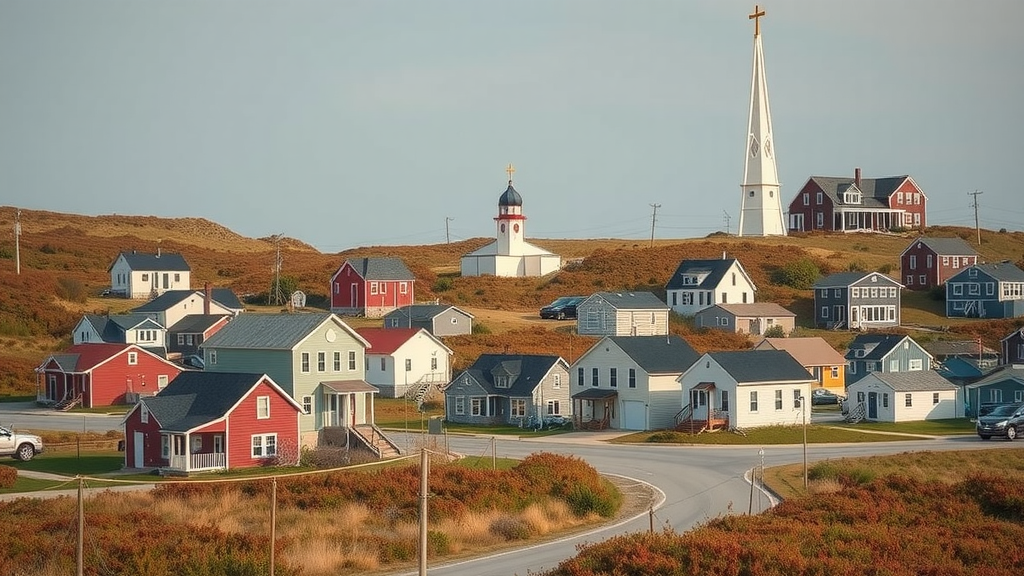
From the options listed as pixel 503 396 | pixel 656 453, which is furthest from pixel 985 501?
pixel 503 396

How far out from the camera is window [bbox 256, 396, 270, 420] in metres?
50.9

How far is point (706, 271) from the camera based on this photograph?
103m

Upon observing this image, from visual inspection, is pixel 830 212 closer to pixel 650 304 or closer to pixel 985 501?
pixel 650 304

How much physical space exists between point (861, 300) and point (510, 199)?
34.1m

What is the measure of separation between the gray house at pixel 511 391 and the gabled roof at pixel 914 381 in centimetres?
1542

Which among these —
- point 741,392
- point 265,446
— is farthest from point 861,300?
point 265,446

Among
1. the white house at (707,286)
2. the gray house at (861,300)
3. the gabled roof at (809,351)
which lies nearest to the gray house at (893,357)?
the gabled roof at (809,351)

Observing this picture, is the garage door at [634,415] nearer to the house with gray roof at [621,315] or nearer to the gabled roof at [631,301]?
the house with gray roof at [621,315]

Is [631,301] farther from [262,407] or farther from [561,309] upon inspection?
[262,407]

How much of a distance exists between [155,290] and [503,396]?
5070 cm

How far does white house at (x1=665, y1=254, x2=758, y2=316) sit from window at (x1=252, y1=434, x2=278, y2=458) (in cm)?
5506

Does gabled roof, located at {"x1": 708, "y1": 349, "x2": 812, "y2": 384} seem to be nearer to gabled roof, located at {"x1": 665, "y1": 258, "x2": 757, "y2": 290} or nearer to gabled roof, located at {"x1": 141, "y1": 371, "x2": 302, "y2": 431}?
gabled roof, located at {"x1": 141, "y1": 371, "x2": 302, "y2": 431}

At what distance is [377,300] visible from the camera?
100750 millimetres

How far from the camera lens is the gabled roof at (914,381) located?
6462 cm
